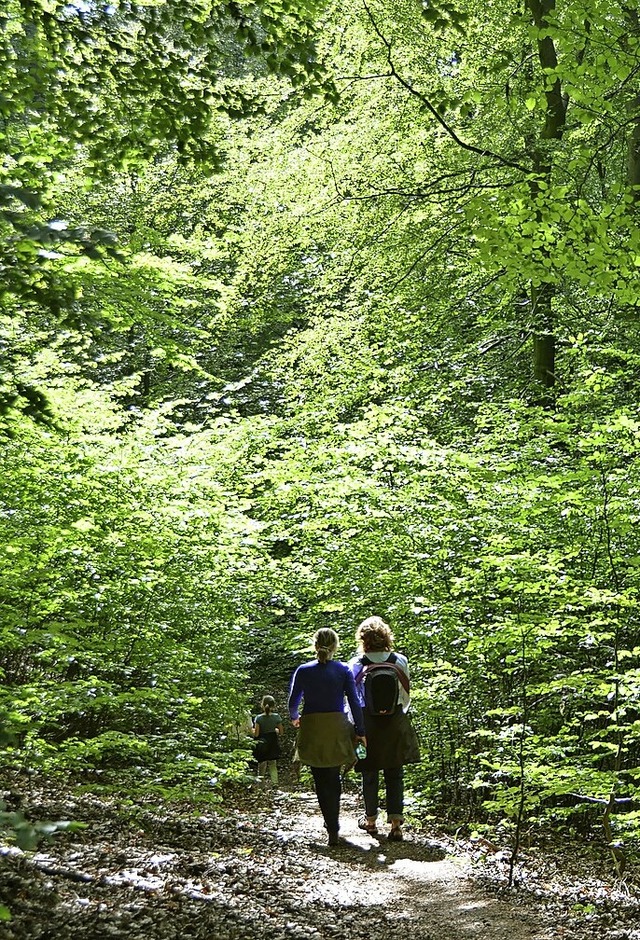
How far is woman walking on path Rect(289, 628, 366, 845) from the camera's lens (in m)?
7.60

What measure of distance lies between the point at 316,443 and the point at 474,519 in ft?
16.0

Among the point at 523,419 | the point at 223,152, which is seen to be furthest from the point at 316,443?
the point at 223,152

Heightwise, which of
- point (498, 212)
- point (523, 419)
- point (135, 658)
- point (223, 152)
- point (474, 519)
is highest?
point (223, 152)

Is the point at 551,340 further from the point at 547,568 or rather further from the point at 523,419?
the point at 547,568

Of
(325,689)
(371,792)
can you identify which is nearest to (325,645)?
(325,689)

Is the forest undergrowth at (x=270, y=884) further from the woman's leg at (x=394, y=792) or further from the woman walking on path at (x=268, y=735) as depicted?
the woman walking on path at (x=268, y=735)

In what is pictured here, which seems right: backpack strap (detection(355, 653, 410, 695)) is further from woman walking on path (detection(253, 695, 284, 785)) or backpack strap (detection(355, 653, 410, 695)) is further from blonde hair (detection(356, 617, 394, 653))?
woman walking on path (detection(253, 695, 284, 785))

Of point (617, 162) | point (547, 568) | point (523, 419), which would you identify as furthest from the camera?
point (617, 162)

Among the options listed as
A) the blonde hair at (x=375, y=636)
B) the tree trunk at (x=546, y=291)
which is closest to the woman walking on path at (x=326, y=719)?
the blonde hair at (x=375, y=636)

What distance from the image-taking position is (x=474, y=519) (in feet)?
28.0

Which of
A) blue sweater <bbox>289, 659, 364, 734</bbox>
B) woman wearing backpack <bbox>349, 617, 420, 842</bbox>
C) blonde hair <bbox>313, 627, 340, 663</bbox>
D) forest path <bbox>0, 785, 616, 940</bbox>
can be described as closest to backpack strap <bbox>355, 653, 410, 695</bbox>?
woman wearing backpack <bbox>349, 617, 420, 842</bbox>

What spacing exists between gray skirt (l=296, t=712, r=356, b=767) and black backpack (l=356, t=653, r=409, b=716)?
291 millimetres

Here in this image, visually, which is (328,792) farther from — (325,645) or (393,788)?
(325,645)

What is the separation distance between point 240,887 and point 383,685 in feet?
8.22
